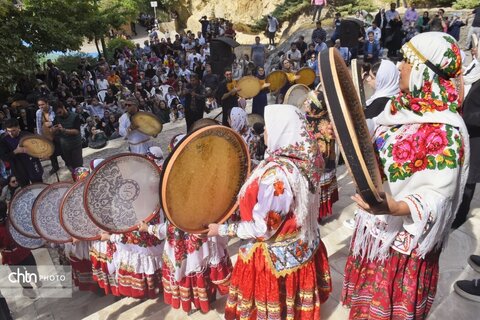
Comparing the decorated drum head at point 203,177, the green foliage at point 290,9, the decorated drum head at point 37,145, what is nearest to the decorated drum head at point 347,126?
the decorated drum head at point 203,177

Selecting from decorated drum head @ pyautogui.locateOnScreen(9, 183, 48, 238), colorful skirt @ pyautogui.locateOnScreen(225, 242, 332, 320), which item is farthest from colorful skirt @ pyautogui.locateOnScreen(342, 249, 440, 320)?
decorated drum head @ pyautogui.locateOnScreen(9, 183, 48, 238)

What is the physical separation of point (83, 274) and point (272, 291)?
294cm

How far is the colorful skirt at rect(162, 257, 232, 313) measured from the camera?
3398mm

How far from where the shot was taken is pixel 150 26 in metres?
34.9

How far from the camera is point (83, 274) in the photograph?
15.2ft

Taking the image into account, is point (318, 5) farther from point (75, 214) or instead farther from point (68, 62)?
point (75, 214)

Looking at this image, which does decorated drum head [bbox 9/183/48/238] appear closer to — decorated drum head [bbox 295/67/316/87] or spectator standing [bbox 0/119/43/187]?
spectator standing [bbox 0/119/43/187]

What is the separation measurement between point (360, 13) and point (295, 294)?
18.1 m

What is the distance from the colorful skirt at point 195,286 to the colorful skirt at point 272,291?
2.25 feet

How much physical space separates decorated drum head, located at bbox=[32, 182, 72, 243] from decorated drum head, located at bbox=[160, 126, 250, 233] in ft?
5.60

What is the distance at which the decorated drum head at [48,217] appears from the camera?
148 inches

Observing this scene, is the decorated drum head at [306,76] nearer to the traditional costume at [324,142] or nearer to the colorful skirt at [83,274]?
the traditional costume at [324,142]

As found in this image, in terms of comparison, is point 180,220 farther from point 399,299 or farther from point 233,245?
point 233,245

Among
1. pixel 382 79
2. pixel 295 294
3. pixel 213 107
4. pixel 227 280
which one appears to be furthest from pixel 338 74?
pixel 213 107
